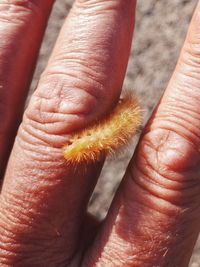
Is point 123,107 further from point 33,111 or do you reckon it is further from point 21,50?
point 21,50

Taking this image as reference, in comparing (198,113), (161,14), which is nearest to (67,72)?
(198,113)

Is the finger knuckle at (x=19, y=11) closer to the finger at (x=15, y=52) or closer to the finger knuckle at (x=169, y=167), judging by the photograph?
the finger at (x=15, y=52)

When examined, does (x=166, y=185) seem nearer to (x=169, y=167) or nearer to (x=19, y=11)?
(x=169, y=167)

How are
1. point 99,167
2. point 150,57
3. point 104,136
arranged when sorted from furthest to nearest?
point 150,57 → point 99,167 → point 104,136

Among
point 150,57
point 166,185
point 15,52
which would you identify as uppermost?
point 15,52

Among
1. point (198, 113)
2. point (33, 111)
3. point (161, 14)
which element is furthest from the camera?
point (161, 14)

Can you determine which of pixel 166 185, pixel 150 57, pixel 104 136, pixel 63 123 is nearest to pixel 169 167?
pixel 166 185
